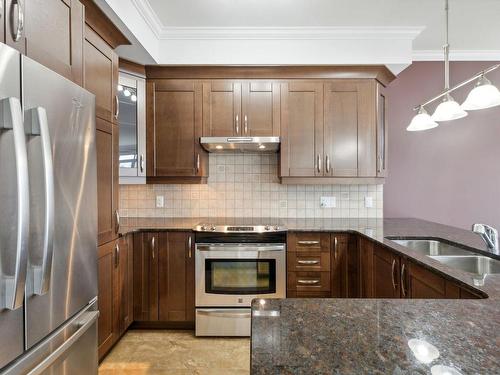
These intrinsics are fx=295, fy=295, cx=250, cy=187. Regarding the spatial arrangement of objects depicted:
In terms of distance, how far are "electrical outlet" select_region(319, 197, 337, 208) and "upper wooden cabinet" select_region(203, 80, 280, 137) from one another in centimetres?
89

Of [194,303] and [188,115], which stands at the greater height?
[188,115]

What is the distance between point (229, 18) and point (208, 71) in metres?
0.49

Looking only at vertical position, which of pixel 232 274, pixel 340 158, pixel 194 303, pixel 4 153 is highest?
pixel 340 158

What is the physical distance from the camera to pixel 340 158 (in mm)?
2828

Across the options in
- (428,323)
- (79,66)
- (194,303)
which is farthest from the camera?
(194,303)

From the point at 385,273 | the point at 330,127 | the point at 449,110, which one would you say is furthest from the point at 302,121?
the point at 385,273

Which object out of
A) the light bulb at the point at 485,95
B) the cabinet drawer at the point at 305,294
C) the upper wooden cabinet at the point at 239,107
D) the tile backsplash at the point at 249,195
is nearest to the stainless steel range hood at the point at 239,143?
the upper wooden cabinet at the point at 239,107

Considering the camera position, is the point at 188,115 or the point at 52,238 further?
the point at 188,115

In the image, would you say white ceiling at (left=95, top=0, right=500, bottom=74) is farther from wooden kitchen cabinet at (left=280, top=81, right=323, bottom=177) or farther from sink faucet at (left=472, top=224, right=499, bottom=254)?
sink faucet at (left=472, top=224, right=499, bottom=254)

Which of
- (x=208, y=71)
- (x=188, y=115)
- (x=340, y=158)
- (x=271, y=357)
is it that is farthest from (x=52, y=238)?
(x=340, y=158)

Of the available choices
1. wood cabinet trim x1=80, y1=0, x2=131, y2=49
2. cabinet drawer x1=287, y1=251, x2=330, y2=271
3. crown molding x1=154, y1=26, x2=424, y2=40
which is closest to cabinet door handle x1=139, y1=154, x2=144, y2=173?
wood cabinet trim x1=80, y1=0, x2=131, y2=49

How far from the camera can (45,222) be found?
1.03 meters

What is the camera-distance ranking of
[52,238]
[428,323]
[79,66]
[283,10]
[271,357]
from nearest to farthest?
[271,357], [428,323], [52,238], [79,66], [283,10]

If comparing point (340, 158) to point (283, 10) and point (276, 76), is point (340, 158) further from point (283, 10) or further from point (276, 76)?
point (283, 10)
